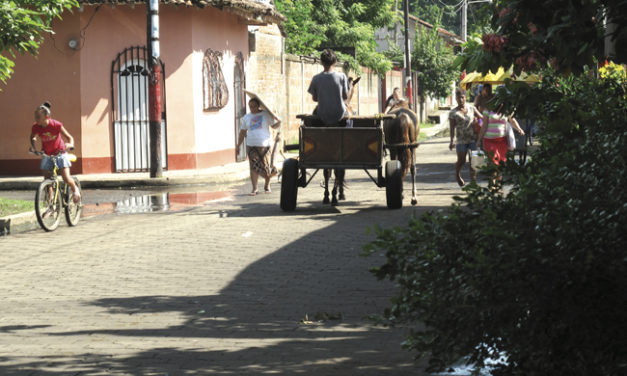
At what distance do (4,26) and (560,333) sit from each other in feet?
37.4

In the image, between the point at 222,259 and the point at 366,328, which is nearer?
the point at 366,328

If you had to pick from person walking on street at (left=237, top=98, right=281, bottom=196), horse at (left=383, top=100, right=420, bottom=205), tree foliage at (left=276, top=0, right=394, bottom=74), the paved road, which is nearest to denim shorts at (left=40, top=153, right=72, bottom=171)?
the paved road

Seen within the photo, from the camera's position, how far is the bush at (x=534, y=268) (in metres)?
4.63

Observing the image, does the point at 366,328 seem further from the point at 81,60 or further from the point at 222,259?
the point at 81,60

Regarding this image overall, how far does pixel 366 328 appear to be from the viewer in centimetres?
728

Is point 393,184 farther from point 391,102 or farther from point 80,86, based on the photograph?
point 80,86

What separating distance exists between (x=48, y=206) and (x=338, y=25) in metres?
31.6

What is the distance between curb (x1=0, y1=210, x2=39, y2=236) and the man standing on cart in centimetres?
434

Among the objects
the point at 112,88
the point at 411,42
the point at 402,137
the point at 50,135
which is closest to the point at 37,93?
the point at 112,88

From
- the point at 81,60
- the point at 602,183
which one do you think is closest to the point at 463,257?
the point at 602,183

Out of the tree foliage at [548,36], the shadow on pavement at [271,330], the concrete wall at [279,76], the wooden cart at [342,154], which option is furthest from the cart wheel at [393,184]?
the concrete wall at [279,76]

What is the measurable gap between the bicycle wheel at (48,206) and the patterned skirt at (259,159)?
4.58 meters

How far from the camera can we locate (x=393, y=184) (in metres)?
14.7

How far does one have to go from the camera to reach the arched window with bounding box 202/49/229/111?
25.0 m
